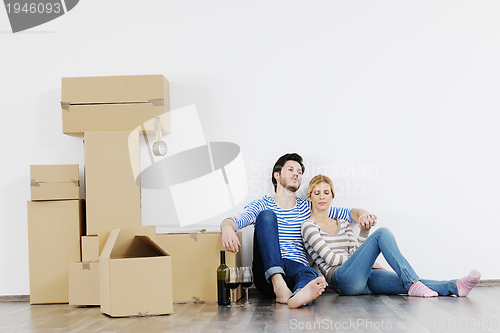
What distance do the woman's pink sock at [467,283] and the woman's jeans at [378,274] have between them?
2cm

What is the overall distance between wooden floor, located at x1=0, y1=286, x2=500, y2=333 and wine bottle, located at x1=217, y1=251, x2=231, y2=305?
61 millimetres

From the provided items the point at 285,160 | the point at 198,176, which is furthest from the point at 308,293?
the point at 198,176

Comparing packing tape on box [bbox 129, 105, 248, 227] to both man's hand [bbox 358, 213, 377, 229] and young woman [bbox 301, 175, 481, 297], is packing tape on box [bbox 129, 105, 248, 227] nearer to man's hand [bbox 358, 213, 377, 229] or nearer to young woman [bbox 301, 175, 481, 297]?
young woman [bbox 301, 175, 481, 297]

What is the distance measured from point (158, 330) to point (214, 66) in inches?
72.0

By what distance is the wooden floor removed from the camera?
5.77 ft

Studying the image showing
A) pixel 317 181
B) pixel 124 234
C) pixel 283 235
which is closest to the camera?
pixel 124 234

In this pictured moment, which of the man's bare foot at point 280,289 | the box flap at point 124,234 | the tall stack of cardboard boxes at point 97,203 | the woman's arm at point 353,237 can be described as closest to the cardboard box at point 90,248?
the tall stack of cardboard boxes at point 97,203

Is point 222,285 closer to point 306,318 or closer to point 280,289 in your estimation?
point 280,289

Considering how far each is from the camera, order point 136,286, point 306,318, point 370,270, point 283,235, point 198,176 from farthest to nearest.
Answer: point 198,176 → point 283,235 → point 370,270 → point 136,286 → point 306,318

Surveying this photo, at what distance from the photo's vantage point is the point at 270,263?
2363 millimetres

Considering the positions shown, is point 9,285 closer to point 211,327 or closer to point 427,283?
point 211,327

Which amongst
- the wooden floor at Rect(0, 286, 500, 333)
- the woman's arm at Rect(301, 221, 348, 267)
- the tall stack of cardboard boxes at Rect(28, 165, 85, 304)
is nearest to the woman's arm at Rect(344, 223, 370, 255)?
the woman's arm at Rect(301, 221, 348, 267)

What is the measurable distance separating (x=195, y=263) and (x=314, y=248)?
0.70m

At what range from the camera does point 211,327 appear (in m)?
1.84
